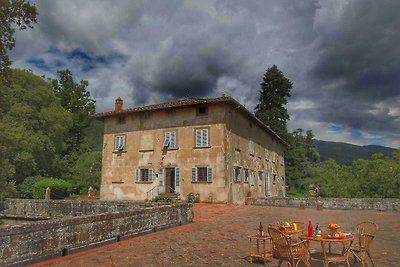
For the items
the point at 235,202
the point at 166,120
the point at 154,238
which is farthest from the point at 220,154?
the point at 154,238

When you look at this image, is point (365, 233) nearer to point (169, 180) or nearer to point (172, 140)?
point (169, 180)

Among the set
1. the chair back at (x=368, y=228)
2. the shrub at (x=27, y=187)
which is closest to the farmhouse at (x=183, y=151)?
the shrub at (x=27, y=187)

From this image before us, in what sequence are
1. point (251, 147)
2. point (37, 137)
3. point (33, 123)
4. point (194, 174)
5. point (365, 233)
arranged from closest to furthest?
point (365, 233), point (194, 174), point (251, 147), point (37, 137), point (33, 123)

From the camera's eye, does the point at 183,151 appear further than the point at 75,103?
No

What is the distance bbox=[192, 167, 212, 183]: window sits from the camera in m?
21.8

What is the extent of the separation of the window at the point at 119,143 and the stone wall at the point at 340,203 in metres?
11.2

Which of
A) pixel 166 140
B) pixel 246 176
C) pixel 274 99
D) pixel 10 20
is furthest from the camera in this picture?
pixel 274 99

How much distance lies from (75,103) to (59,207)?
104ft

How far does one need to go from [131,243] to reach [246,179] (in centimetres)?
1756

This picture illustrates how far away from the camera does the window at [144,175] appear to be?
23.9m

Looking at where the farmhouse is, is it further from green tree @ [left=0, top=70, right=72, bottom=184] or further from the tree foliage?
green tree @ [left=0, top=70, right=72, bottom=184]

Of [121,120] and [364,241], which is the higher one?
[121,120]

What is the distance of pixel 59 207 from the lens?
17984 millimetres

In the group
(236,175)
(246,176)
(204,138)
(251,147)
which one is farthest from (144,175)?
(251,147)
